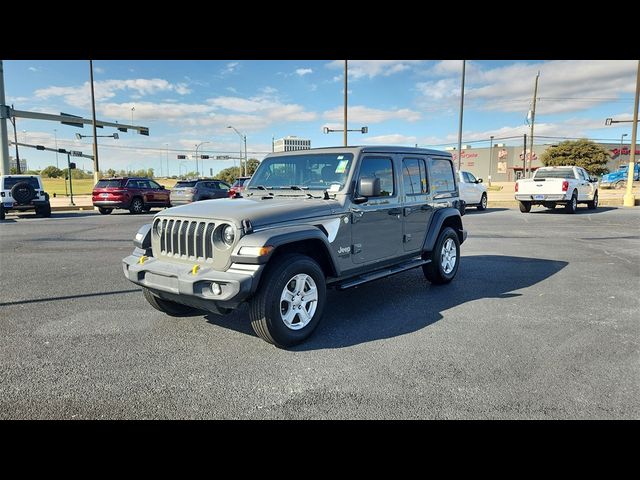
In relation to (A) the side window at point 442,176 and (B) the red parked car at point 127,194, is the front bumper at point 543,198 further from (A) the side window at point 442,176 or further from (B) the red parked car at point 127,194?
(B) the red parked car at point 127,194

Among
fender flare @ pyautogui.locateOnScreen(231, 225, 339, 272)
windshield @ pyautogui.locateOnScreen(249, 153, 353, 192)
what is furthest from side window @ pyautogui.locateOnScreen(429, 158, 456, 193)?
fender flare @ pyautogui.locateOnScreen(231, 225, 339, 272)

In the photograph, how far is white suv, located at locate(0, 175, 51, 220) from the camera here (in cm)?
1700

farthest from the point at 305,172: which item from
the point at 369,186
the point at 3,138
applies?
the point at 3,138

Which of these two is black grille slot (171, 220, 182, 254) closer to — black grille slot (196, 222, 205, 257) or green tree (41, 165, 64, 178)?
black grille slot (196, 222, 205, 257)

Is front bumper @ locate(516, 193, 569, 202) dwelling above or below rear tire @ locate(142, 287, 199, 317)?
above

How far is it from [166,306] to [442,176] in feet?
14.7

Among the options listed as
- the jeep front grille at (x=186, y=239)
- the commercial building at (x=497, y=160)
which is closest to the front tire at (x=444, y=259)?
the jeep front grille at (x=186, y=239)

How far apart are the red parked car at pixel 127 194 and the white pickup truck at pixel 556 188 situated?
16894 mm

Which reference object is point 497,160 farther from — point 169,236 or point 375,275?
point 169,236

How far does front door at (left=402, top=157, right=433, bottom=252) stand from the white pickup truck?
13452 mm

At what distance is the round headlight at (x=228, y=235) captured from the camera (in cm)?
398
